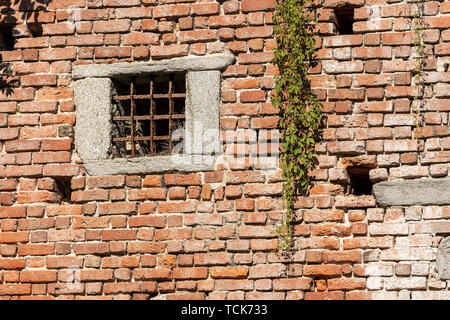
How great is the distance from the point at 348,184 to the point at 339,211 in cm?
22

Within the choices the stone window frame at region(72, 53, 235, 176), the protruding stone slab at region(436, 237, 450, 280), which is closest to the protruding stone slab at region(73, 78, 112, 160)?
the stone window frame at region(72, 53, 235, 176)

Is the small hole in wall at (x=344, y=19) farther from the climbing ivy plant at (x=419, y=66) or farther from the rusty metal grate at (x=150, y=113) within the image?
the rusty metal grate at (x=150, y=113)

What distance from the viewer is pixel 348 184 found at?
16.3ft

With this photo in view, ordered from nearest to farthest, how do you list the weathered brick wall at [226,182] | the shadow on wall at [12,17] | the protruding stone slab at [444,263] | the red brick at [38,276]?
the protruding stone slab at [444,263] → the weathered brick wall at [226,182] → the red brick at [38,276] → the shadow on wall at [12,17]

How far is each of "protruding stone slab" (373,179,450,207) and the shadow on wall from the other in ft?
9.11

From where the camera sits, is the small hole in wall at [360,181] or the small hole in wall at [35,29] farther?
the small hole in wall at [35,29]

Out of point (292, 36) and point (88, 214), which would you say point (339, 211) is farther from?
point (88, 214)

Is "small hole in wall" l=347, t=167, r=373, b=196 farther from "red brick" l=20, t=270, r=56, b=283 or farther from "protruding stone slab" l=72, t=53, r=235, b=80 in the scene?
"red brick" l=20, t=270, r=56, b=283

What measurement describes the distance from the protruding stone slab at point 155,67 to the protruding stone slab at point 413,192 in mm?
1408

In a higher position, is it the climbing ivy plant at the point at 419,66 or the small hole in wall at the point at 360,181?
the climbing ivy plant at the point at 419,66

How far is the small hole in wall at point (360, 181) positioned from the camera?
4988 millimetres

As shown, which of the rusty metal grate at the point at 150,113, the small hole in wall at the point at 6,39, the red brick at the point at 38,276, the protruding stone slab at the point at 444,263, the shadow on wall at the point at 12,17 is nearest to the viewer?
the protruding stone slab at the point at 444,263

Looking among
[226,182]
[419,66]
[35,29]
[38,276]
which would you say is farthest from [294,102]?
[38,276]

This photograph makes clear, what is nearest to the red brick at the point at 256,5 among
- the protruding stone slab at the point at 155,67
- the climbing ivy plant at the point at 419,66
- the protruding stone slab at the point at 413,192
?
the protruding stone slab at the point at 155,67
